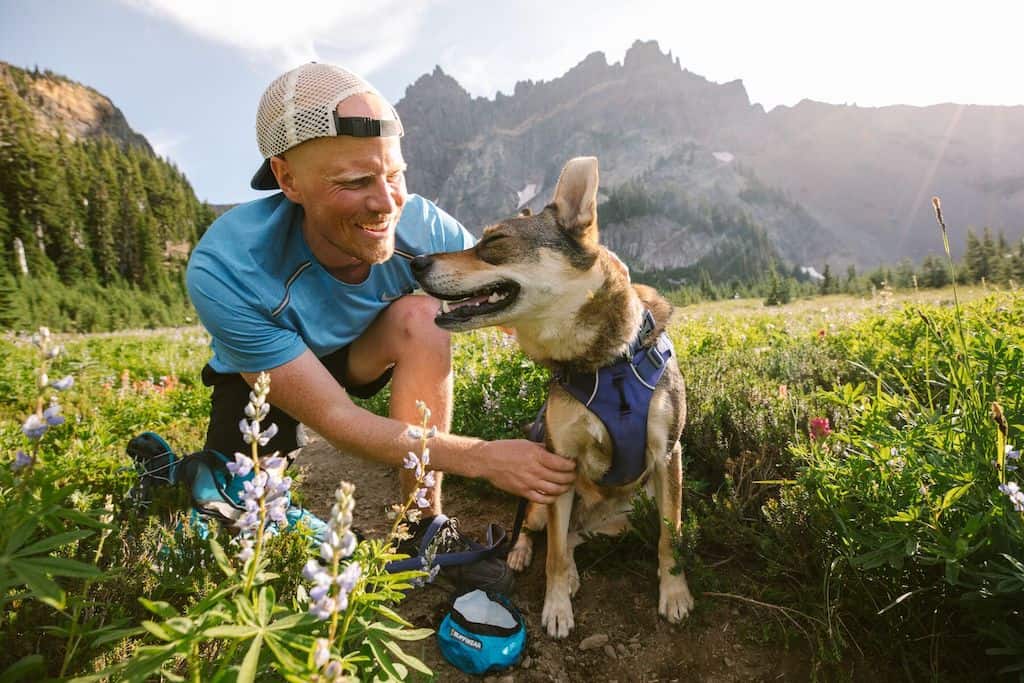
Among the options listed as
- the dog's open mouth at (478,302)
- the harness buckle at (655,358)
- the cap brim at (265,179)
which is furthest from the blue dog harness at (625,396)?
the cap brim at (265,179)

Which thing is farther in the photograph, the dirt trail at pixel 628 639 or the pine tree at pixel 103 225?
the pine tree at pixel 103 225

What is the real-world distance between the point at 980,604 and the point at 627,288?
7.18 feet

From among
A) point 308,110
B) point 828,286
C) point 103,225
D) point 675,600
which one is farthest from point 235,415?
point 103,225

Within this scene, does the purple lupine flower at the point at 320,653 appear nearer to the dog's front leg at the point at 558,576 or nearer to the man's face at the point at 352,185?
the dog's front leg at the point at 558,576

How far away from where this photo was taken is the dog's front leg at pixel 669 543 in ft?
9.71

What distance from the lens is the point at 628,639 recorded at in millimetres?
2967

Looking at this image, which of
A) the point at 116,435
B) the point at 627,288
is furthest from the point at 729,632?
the point at 116,435

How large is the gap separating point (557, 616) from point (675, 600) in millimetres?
696

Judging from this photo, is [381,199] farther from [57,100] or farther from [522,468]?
[57,100]

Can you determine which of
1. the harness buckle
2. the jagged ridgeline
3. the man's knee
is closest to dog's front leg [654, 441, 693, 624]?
the harness buckle

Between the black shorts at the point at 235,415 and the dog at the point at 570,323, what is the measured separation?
155cm

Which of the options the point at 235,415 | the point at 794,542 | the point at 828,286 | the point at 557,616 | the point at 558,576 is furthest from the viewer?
the point at 828,286

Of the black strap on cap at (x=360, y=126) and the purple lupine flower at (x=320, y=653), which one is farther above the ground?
the black strap on cap at (x=360, y=126)

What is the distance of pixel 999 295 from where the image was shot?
4617 millimetres
